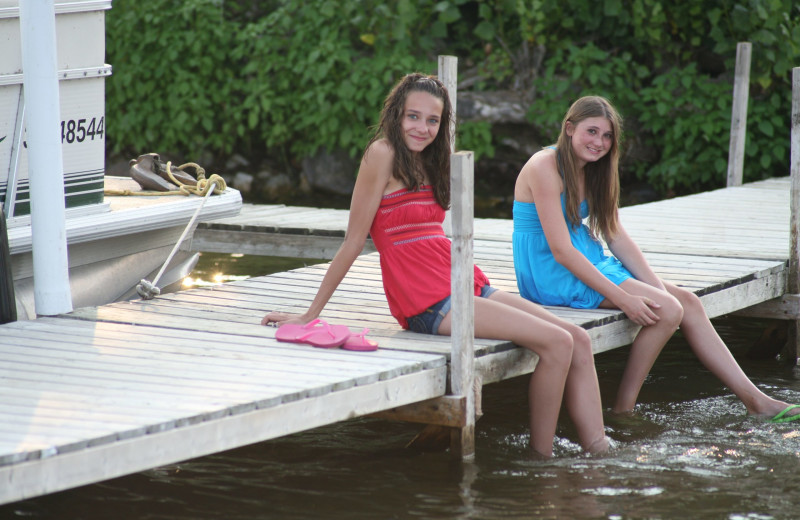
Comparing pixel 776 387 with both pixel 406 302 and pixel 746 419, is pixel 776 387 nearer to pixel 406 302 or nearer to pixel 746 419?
pixel 746 419

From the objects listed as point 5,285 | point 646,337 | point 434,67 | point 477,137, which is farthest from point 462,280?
point 434,67

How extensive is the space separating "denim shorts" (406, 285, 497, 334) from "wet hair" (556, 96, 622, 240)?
21.9 inches

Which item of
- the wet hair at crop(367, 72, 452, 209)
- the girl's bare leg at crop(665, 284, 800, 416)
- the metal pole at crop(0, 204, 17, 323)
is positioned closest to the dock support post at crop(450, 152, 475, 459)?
the wet hair at crop(367, 72, 452, 209)

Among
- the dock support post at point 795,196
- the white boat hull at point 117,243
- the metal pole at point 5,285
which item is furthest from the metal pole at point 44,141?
the dock support post at point 795,196

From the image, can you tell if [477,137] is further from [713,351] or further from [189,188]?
[713,351]

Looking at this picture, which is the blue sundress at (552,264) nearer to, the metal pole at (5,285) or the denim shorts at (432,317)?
the denim shorts at (432,317)

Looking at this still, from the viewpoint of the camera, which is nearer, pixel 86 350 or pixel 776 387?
pixel 86 350

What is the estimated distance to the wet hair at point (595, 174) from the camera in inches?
180

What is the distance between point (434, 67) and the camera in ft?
40.8

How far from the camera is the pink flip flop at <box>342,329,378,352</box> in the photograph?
13.5 ft

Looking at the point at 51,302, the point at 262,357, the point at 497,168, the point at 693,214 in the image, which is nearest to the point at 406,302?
the point at 262,357

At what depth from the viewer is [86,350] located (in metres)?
4.09

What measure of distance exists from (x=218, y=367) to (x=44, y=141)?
51.5 inches

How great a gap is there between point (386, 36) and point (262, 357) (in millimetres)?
8856
